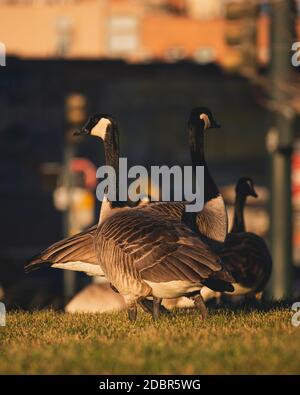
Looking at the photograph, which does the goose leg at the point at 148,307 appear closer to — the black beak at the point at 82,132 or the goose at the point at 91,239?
the goose at the point at 91,239

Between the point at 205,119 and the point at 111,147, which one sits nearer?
the point at 111,147

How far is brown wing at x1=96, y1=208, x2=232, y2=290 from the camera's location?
40.3 feet

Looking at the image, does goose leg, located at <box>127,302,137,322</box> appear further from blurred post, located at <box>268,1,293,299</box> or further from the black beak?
blurred post, located at <box>268,1,293,299</box>

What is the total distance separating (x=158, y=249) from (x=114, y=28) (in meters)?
95.7

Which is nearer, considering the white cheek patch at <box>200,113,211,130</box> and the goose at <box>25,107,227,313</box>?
the goose at <box>25,107,227,313</box>

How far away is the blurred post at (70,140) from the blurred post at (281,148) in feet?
25.2

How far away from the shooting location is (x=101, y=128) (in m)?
14.8

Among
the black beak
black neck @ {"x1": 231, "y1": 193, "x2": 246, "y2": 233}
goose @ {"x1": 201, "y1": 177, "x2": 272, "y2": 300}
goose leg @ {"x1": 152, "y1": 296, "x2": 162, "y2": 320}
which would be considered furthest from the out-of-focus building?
goose leg @ {"x1": 152, "y1": 296, "x2": 162, "y2": 320}

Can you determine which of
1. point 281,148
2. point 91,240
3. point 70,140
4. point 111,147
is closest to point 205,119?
point 111,147

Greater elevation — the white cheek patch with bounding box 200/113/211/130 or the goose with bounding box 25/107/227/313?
the white cheek patch with bounding box 200/113/211/130

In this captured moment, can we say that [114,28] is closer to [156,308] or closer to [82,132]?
[82,132]

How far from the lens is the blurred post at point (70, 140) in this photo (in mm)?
31141

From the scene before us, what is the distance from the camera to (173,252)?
1259cm

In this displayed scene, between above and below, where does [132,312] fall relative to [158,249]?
below
